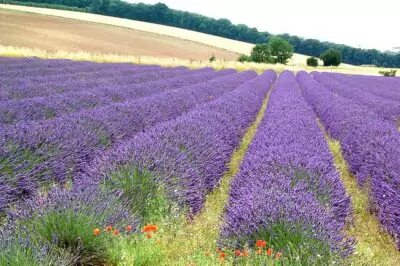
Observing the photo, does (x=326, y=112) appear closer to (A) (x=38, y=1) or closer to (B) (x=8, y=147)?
(B) (x=8, y=147)

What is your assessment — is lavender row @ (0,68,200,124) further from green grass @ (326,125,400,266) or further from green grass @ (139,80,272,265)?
green grass @ (326,125,400,266)

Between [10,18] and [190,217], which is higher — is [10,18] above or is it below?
below

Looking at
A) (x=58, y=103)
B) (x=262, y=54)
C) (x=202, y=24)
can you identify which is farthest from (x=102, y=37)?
(x=202, y=24)

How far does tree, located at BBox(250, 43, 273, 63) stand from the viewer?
194 feet

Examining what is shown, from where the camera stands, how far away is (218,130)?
660cm

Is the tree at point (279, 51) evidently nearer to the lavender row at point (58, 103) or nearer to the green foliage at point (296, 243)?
the lavender row at point (58, 103)

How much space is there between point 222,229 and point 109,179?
1.17 m

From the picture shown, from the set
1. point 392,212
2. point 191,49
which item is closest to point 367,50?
point 191,49

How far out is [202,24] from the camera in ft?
312

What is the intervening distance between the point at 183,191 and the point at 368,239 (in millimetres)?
1735

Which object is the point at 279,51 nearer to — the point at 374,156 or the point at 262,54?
the point at 262,54

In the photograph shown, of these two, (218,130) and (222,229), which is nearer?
(222,229)

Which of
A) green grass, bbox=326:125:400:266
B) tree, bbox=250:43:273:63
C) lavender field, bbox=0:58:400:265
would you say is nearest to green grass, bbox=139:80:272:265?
lavender field, bbox=0:58:400:265

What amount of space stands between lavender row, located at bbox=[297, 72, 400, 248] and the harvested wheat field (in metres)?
32.3
